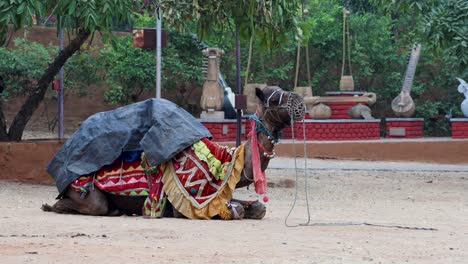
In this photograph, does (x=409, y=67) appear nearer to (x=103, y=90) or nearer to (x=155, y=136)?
(x=103, y=90)

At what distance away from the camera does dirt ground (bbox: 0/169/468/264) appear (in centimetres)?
666

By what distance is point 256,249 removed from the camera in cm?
703

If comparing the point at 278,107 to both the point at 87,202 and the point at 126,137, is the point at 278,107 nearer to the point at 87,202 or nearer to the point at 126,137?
the point at 126,137

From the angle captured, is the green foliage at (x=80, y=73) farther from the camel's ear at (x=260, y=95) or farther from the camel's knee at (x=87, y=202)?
the camel's ear at (x=260, y=95)

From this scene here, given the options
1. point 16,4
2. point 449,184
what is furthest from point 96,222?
point 449,184

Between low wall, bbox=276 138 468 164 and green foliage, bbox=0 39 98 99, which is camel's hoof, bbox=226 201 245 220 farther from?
green foliage, bbox=0 39 98 99

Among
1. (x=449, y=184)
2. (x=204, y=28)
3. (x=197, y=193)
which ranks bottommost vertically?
(x=449, y=184)

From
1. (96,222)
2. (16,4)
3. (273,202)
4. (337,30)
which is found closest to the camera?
(96,222)

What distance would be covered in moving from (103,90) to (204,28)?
1307 centimetres

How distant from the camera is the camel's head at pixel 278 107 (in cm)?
891

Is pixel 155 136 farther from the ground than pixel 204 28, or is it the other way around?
pixel 204 28

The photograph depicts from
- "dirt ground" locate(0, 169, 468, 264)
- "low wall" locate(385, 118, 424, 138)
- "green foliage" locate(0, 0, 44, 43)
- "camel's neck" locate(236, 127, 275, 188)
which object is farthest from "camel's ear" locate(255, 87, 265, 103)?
"low wall" locate(385, 118, 424, 138)

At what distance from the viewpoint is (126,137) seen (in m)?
9.66

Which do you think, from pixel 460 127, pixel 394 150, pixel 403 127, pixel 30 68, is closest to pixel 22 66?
pixel 30 68
